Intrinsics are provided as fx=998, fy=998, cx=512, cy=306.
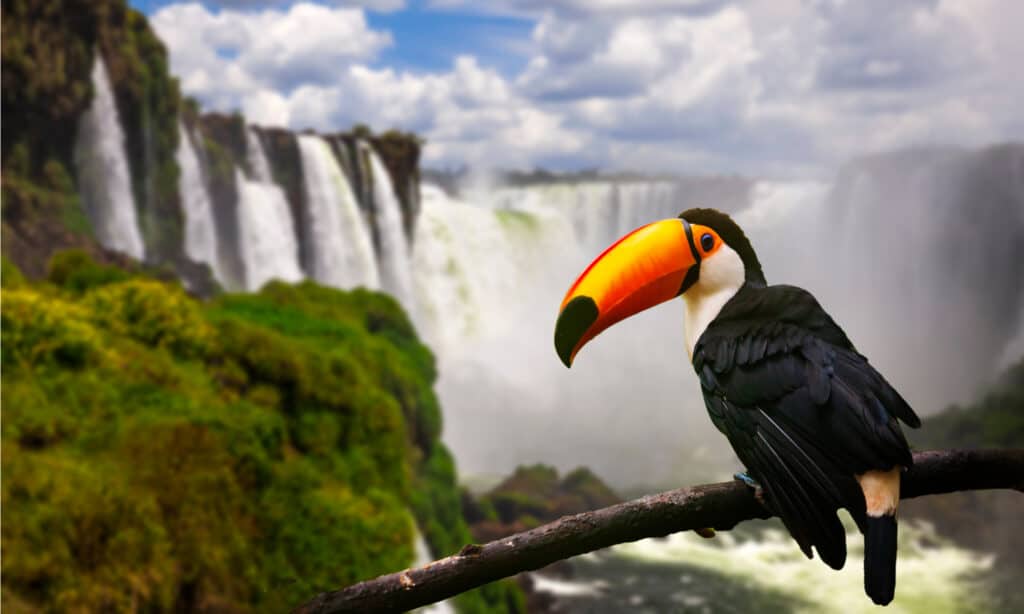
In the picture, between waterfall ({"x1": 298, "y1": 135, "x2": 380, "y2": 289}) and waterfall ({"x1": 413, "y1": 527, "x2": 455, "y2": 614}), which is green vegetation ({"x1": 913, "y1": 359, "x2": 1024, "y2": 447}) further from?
waterfall ({"x1": 298, "y1": 135, "x2": 380, "y2": 289})

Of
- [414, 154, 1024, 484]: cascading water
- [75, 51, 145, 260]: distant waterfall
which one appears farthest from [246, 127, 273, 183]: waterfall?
[414, 154, 1024, 484]: cascading water

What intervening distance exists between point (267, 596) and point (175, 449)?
5058 mm

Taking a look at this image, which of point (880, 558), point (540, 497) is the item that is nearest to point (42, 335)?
point (880, 558)

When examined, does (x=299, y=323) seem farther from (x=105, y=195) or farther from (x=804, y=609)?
(x=105, y=195)

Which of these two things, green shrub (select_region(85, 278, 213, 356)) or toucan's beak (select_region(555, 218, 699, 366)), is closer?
toucan's beak (select_region(555, 218, 699, 366))

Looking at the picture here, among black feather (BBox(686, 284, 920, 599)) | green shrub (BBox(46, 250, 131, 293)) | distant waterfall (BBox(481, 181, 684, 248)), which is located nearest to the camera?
black feather (BBox(686, 284, 920, 599))

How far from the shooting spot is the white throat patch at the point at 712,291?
1052mm

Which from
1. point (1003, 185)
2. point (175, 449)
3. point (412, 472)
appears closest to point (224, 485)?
point (175, 449)

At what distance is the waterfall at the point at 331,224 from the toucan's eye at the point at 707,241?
20.7 metres

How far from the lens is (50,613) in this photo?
174 inches

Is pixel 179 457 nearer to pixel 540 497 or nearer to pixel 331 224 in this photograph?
pixel 540 497

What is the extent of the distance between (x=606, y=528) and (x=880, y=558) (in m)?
0.25

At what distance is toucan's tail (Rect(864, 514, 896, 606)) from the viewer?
2.67 ft

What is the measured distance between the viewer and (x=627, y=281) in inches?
37.1
